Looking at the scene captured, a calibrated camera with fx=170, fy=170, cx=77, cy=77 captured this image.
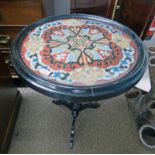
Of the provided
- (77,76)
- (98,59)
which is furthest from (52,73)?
(98,59)

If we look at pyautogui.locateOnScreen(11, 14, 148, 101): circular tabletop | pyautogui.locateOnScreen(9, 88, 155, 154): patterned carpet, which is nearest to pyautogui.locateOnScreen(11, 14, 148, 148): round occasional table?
pyautogui.locateOnScreen(11, 14, 148, 101): circular tabletop

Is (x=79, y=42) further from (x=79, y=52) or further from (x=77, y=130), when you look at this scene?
(x=77, y=130)

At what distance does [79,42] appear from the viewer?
33.4 inches

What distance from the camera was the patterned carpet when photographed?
114 centimetres

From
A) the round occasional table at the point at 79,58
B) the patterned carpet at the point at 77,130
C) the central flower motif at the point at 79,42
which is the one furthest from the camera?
the patterned carpet at the point at 77,130

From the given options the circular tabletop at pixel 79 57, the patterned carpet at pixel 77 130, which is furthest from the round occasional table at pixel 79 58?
the patterned carpet at pixel 77 130

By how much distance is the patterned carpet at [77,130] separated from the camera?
1.14 metres

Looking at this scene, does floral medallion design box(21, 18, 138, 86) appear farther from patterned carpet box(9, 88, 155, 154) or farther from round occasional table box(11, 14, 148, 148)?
patterned carpet box(9, 88, 155, 154)

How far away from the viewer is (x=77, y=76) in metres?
0.68

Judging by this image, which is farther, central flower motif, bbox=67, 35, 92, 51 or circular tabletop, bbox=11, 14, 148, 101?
central flower motif, bbox=67, 35, 92, 51

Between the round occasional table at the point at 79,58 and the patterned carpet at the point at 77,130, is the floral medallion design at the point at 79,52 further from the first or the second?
the patterned carpet at the point at 77,130

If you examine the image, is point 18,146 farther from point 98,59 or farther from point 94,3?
point 94,3

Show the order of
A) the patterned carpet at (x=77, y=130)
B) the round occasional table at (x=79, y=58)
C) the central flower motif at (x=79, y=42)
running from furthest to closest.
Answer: the patterned carpet at (x=77, y=130) < the central flower motif at (x=79, y=42) < the round occasional table at (x=79, y=58)

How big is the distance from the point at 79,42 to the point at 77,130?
2.19 feet
